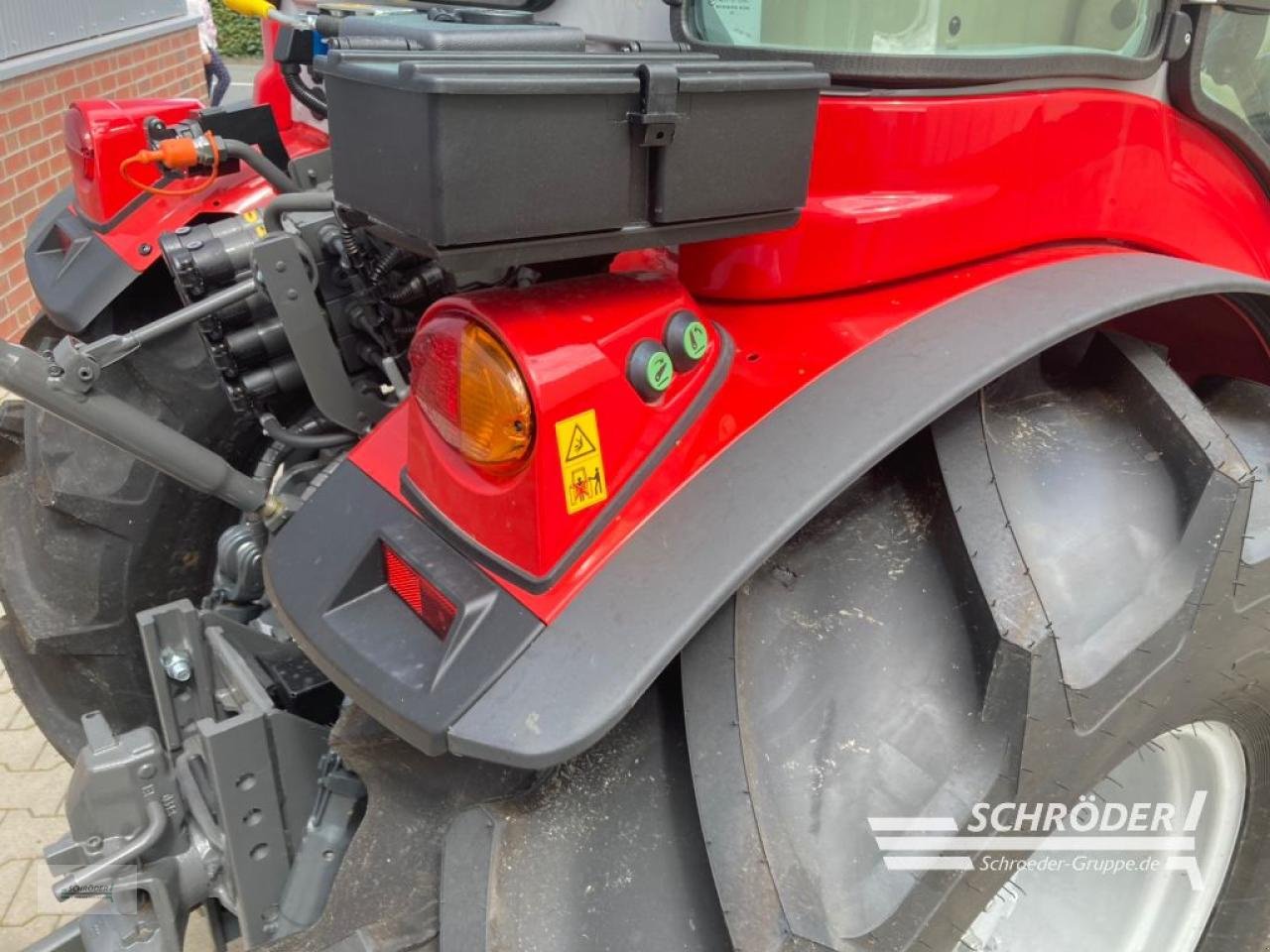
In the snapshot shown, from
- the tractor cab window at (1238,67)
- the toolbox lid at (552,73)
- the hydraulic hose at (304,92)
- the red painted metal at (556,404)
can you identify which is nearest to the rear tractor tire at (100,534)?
the hydraulic hose at (304,92)

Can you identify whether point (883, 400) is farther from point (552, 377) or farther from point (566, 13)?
point (566, 13)

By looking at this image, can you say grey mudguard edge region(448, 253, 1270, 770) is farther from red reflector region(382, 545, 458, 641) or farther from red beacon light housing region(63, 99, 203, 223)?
red beacon light housing region(63, 99, 203, 223)

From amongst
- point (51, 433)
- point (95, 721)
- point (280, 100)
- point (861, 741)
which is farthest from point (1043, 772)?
point (280, 100)

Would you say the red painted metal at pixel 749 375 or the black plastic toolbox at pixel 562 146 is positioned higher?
the black plastic toolbox at pixel 562 146

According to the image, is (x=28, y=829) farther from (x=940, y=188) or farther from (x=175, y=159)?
(x=940, y=188)

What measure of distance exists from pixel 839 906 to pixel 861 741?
169 millimetres

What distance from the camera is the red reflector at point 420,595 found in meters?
1.12

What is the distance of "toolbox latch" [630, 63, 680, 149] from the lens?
1.00m

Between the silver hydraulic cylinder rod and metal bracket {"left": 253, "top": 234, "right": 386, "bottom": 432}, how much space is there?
0.19 metres

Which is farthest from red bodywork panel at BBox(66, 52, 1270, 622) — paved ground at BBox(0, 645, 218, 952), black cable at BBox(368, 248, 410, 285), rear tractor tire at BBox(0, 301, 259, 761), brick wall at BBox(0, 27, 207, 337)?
brick wall at BBox(0, 27, 207, 337)

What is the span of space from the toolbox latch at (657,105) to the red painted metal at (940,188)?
0.32m

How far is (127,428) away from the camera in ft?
5.10

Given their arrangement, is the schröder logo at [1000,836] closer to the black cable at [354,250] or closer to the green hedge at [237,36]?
the black cable at [354,250]

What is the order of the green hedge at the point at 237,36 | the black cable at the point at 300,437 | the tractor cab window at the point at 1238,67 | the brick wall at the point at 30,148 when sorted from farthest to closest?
the green hedge at the point at 237,36 → the brick wall at the point at 30,148 → the black cable at the point at 300,437 → the tractor cab window at the point at 1238,67
